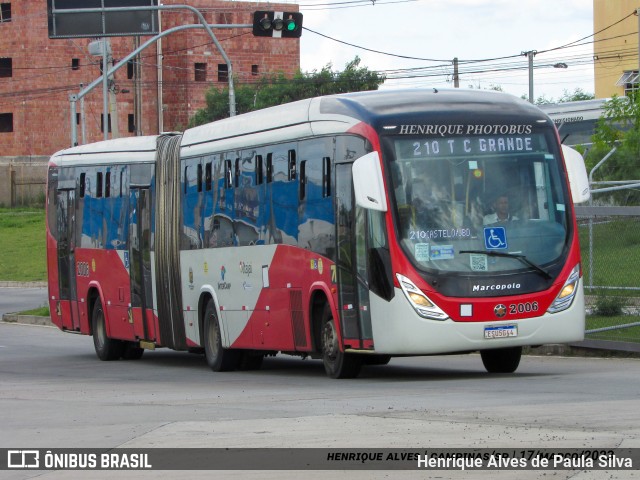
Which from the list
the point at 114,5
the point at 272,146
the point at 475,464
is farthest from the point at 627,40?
the point at 475,464

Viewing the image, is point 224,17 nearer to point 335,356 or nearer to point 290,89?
point 290,89

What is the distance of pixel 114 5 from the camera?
41.3m

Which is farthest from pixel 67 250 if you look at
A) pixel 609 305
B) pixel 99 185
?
pixel 609 305

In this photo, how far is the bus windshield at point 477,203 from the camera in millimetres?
16172

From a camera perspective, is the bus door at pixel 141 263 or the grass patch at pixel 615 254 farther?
the bus door at pixel 141 263

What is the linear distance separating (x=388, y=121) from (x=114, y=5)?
2628 centimetres

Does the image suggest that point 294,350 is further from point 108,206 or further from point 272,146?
point 108,206

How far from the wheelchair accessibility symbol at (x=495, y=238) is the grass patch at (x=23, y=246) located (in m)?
37.2

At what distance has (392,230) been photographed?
52.7 ft

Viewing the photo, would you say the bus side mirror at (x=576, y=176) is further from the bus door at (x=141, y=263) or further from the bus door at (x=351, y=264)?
the bus door at (x=141, y=263)

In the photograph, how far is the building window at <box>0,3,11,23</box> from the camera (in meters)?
89.1

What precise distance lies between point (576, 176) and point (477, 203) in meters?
1.38

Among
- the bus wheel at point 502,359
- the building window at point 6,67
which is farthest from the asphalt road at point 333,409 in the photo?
the building window at point 6,67

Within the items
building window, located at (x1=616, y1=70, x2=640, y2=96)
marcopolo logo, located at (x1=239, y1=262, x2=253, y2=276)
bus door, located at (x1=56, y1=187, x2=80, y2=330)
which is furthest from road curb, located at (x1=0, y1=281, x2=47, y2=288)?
marcopolo logo, located at (x1=239, y1=262, x2=253, y2=276)
